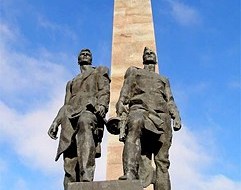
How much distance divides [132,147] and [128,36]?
19.7 feet

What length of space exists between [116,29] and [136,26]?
0.49m

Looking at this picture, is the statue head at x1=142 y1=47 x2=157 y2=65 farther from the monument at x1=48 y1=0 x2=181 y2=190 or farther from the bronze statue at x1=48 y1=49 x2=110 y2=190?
the bronze statue at x1=48 y1=49 x2=110 y2=190

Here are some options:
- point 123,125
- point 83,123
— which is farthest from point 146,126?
point 83,123

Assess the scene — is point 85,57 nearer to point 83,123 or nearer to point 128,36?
point 83,123

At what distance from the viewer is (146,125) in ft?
24.9

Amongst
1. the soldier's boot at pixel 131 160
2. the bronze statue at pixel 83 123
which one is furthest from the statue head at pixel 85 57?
the soldier's boot at pixel 131 160

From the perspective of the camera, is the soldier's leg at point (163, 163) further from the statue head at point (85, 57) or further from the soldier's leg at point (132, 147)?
the statue head at point (85, 57)

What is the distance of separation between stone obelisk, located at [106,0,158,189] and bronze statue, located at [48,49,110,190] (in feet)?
12.5

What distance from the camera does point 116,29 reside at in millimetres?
13125

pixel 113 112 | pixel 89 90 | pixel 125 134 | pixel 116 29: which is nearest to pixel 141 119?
pixel 125 134

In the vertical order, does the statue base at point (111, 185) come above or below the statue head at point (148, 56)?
below

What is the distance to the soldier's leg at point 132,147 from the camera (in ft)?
23.8

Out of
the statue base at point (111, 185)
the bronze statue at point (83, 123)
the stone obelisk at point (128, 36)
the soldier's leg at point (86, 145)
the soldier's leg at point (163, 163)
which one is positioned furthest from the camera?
the stone obelisk at point (128, 36)

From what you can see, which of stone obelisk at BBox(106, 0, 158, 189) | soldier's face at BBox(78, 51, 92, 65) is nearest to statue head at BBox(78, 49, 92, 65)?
soldier's face at BBox(78, 51, 92, 65)
